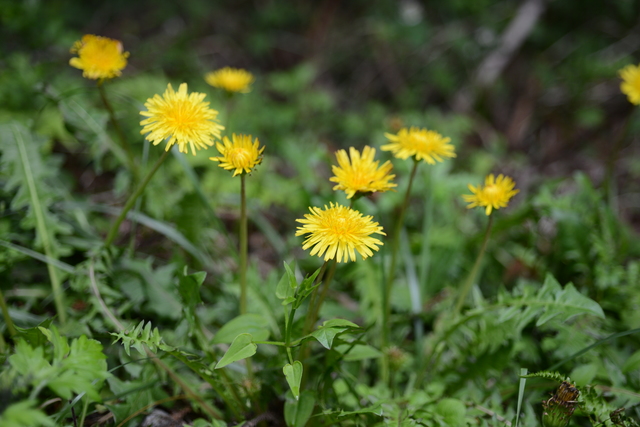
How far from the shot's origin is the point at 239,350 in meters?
1.00

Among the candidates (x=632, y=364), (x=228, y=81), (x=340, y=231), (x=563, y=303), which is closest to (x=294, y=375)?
(x=340, y=231)

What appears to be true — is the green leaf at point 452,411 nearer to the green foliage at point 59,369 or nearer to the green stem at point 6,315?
the green foliage at point 59,369

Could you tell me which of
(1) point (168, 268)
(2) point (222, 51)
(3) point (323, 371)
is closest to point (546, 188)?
(3) point (323, 371)

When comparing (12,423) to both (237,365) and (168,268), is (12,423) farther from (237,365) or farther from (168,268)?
(168,268)

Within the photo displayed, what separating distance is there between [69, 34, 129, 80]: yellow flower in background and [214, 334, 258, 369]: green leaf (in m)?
0.99

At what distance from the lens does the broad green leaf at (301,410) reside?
112cm

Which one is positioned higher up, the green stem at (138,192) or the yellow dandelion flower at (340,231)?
the green stem at (138,192)

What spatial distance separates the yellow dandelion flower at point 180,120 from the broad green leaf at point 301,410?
0.75 meters

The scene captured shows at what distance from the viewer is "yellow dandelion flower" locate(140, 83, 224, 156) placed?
1107 mm

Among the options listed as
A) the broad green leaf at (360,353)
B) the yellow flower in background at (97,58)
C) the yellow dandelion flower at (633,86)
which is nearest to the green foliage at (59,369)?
the broad green leaf at (360,353)

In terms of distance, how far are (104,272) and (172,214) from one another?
1.76 feet

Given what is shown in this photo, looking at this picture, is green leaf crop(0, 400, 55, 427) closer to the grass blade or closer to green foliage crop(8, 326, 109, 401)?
green foliage crop(8, 326, 109, 401)

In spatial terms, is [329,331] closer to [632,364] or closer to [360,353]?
[360,353]

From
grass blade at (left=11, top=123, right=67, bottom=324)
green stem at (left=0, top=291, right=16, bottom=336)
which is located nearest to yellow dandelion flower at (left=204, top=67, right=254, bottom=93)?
grass blade at (left=11, top=123, right=67, bottom=324)
